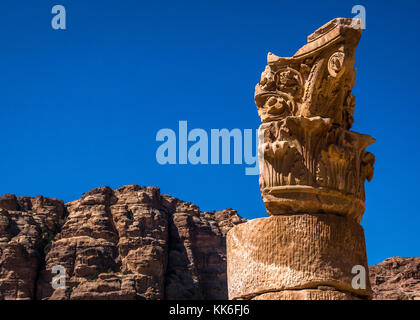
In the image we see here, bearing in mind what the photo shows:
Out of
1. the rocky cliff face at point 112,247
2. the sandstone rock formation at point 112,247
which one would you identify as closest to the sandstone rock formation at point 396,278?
the rocky cliff face at point 112,247

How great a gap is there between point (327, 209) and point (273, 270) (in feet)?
2.70

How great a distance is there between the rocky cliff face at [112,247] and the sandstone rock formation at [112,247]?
11cm

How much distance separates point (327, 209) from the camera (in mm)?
6418

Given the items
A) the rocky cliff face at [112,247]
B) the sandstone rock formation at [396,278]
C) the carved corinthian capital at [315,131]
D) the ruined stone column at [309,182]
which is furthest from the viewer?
the rocky cliff face at [112,247]

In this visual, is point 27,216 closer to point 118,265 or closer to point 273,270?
point 118,265

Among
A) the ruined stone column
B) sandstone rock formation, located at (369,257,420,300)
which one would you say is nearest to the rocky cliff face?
sandstone rock formation, located at (369,257,420,300)

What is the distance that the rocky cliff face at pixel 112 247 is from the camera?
7144cm

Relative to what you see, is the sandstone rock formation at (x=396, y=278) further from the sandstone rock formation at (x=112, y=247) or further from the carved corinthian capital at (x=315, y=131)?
the sandstone rock formation at (x=112, y=247)

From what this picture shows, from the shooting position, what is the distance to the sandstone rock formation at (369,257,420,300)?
35741 mm

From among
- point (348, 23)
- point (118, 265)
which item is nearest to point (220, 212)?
point (118, 265)

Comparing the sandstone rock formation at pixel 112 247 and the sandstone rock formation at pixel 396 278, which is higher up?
the sandstone rock formation at pixel 112 247

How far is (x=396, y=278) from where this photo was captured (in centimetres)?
3838
